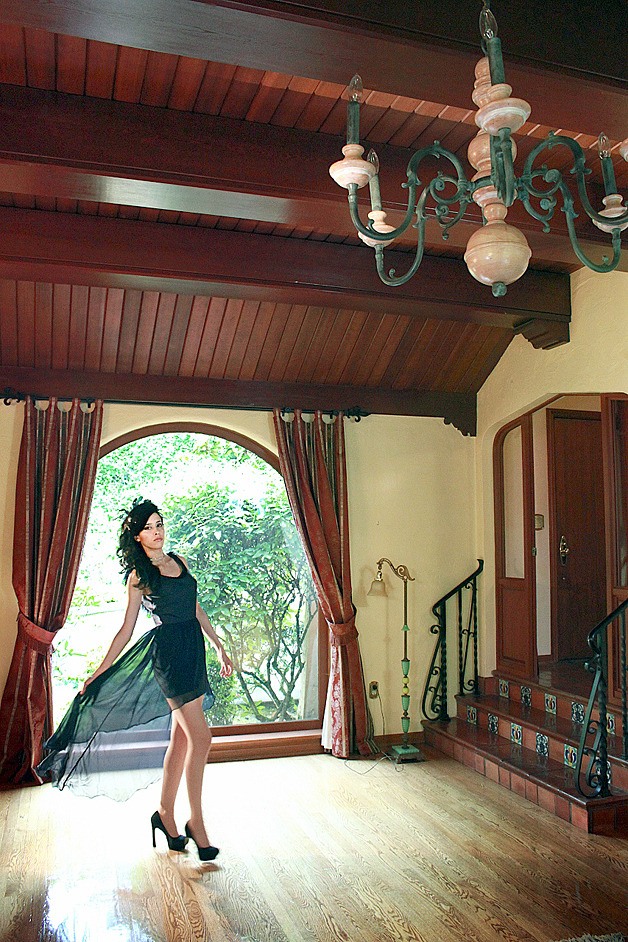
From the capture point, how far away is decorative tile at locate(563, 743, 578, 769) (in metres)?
4.99

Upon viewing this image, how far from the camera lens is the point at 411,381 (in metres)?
6.41

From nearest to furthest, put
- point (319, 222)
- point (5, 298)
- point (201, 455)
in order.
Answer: point (319, 222) → point (5, 298) → point (201, 455)

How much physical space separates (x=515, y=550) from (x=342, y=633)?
1586 millimetres

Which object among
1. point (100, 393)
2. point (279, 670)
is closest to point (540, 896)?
point (279, 670)

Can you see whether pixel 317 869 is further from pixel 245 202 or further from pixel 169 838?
pixel 245 202

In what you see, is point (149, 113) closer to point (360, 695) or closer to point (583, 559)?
point (360, 695)

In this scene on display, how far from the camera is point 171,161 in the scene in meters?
3.20

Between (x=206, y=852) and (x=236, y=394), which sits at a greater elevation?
(x=236, y=394)

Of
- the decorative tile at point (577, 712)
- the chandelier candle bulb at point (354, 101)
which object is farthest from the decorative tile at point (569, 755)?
the chandelier candle bulb at point (354, 101)

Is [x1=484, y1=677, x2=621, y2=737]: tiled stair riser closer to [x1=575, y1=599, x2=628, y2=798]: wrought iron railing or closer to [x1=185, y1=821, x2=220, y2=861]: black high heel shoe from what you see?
[x1=575, y1=599, x2=628, y2=798]: wrought iron railing

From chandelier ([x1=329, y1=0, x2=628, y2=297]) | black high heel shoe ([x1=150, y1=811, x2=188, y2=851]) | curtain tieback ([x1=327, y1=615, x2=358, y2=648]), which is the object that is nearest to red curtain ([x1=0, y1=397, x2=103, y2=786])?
black high heel shoe ([x1=150, y1=811, x2=188, y2=851])

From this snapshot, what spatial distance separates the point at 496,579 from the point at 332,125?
13.6 ft

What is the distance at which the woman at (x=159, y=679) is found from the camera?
13.2ft
